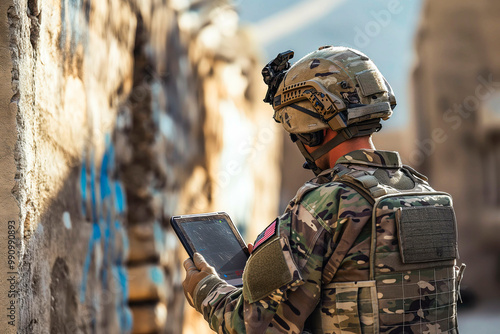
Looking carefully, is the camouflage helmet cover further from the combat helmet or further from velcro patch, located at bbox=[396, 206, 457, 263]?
velcro patch, located at bbox=[396, 206, 457, 263]

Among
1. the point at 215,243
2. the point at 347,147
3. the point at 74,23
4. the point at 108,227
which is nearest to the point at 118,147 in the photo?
the point at 108,227

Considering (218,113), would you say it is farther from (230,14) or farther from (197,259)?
(197,259)

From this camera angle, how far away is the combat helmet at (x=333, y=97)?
159 cm

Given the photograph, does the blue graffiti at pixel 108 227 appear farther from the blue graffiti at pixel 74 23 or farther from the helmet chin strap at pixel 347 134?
the helmet chin strap at pixel 347 134

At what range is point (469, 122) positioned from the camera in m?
10.4

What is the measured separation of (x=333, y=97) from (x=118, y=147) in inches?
96.9

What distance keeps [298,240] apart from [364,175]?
24 cm

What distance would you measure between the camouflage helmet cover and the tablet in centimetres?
39

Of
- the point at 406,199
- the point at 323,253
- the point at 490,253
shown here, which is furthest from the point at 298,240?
the point at 490,253

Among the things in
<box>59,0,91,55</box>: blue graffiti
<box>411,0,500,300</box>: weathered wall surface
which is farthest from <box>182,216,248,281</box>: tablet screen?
<box>411,0,500,300</box>: weathered wall surface

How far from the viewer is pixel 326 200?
1.45 metres

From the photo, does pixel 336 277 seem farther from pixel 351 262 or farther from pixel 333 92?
pixel 333 92

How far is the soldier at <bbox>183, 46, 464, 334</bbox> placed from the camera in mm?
1426

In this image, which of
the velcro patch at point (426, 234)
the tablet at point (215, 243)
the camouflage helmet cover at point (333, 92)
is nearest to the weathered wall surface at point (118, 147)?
the tablet at point (215, 243)
